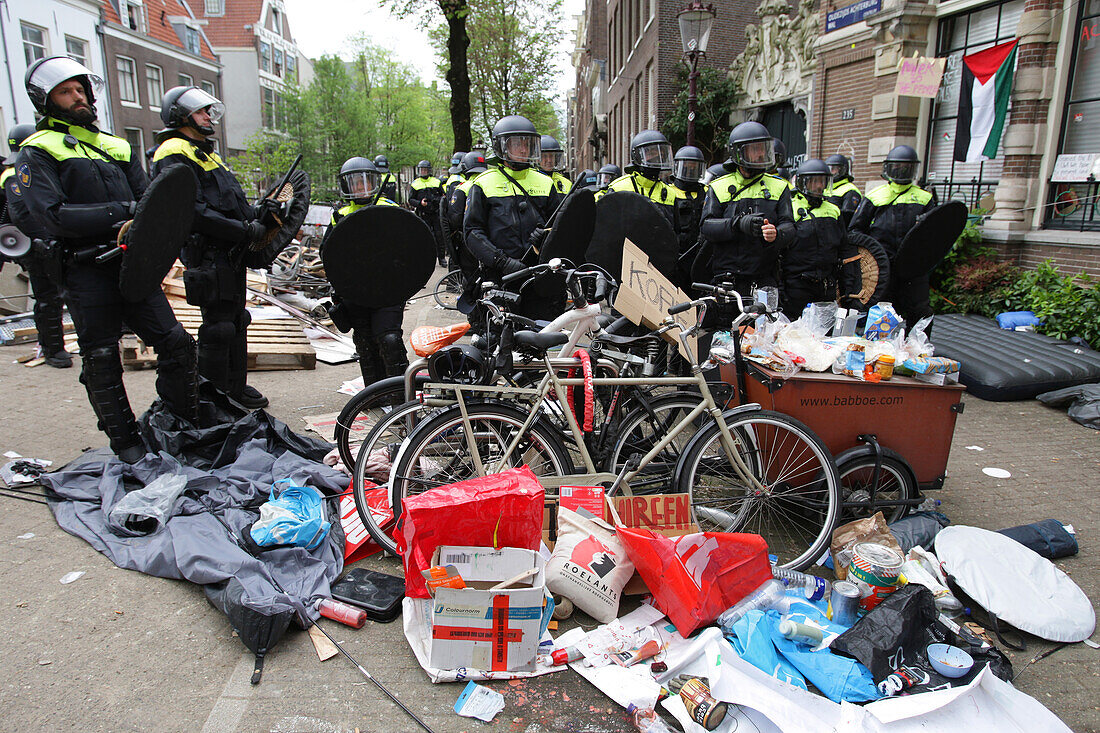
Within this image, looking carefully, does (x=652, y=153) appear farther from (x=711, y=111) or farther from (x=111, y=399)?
(x=711, y=111)

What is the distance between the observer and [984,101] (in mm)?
8805

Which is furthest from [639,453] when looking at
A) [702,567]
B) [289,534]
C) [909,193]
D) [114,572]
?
[909,193]

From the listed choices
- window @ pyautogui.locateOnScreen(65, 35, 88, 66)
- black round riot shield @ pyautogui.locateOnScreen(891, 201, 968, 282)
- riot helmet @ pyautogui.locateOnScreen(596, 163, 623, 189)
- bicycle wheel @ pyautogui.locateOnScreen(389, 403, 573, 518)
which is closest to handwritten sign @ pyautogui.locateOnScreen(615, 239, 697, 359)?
bicycle wheel @ pyautogui.locateOnScreen(389, 403, 573, 518)

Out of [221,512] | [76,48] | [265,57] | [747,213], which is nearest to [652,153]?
[747,213]

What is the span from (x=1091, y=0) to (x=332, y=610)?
10270 mm

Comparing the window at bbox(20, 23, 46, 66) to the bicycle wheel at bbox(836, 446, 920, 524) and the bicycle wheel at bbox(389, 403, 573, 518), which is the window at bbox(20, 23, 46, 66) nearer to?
the bicycle wheel at bbox(389, 403, 573, 518)

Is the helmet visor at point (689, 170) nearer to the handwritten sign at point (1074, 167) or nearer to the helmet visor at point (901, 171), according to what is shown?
the helmet visor at point (901, 171)

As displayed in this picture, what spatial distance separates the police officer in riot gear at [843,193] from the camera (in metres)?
7.74

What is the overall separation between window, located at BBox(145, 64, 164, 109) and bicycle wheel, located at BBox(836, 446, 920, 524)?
1387 inches

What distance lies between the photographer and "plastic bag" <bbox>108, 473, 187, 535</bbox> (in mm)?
3438

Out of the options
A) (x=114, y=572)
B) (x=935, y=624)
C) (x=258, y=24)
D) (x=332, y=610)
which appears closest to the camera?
(x=935, y=624)

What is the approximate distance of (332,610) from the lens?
9.63 feet

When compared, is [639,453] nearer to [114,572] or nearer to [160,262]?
[114,572]

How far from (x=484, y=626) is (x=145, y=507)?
6.92ft
